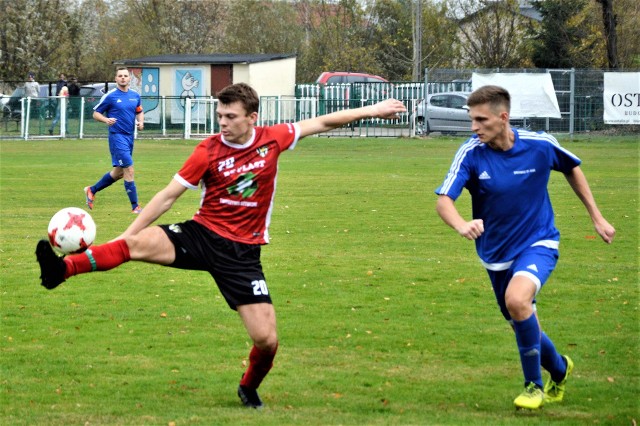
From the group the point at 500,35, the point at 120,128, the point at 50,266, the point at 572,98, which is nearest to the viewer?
the point at 50,266

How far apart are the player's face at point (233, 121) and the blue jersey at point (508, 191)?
1.27 metres

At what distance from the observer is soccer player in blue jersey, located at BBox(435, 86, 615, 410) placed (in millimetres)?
6363

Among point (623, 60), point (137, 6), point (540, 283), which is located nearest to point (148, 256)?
point (540, 283)

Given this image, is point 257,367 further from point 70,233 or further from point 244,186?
point 70,233

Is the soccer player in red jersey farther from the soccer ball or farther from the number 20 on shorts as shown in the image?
the soccer ball

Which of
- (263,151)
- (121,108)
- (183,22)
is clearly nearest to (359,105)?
(121,108)

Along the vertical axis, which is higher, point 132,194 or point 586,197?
point 586,197

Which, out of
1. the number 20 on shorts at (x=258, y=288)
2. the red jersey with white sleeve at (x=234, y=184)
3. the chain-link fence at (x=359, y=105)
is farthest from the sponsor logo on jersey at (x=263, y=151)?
the chain-link fence at (x=359, y=105)

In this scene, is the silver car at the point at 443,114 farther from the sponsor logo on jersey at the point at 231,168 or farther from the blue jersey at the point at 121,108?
the sponsor logo on jersey at the point at 231,168

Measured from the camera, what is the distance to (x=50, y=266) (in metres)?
6.29

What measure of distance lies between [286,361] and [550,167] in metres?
2.33

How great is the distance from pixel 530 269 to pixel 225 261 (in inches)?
72.0

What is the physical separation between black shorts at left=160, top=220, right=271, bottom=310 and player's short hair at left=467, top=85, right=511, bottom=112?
165 centimetres

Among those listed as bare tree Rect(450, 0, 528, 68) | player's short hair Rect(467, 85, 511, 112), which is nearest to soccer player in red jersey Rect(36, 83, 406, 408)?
player's short hair Rect(467, 85, 511, 112)
